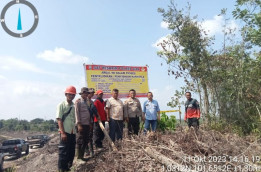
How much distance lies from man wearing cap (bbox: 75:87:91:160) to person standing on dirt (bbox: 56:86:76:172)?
0.26m

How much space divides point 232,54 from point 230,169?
4.50 metres

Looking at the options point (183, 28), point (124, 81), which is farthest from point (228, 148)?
point (124, 81)

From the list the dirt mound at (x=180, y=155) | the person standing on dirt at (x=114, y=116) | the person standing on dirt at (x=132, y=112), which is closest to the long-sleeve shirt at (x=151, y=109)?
the person standing on dirt at (x=132, y=112)

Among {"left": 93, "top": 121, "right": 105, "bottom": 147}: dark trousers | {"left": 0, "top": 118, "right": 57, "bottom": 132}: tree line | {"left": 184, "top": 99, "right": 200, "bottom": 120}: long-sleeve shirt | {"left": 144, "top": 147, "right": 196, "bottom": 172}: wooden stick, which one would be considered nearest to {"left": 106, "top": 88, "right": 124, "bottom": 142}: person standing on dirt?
{"left": 93, "top": 121, "right": 105, "bottom": 147}: dark trousers

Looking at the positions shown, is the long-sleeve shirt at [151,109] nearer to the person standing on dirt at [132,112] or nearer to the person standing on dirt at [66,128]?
the person standing on dirt at [132,112]

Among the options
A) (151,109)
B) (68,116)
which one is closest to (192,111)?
(151,109)

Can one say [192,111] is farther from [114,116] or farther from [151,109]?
[114,116]

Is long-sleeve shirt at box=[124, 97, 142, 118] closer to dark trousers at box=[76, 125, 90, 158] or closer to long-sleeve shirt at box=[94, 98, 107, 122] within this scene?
long-sleeve shirt at box=[94, 98, 107, 122]

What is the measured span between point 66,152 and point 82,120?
77cm

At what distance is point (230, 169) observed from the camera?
3775mm

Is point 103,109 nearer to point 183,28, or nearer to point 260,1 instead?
point 183,28

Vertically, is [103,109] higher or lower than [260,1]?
lower

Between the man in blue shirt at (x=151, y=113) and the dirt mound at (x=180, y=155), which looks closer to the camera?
the dirt mound at (x=180, y=155)

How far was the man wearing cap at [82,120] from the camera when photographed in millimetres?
5405
